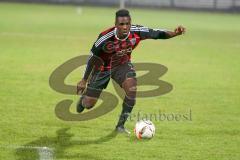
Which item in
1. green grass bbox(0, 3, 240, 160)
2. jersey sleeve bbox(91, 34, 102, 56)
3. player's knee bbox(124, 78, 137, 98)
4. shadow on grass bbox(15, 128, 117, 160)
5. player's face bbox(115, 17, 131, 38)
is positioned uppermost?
player's face bbox(115, 17, 131, 38)

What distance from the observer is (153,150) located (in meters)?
8.78

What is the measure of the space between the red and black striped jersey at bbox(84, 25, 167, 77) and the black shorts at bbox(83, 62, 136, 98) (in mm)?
106

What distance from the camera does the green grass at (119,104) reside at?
8844 millimetres

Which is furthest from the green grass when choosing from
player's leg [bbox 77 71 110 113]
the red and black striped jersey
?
the red and black striped jersey

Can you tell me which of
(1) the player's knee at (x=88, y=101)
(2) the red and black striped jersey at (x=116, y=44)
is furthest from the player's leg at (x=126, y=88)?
(1) the player's knee at (x=88, y=101)

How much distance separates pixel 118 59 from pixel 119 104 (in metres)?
2.60

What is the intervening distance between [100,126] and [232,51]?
43.5 ft

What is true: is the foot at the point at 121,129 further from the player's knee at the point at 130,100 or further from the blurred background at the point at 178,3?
Result: the blurred background at the point at 178,3

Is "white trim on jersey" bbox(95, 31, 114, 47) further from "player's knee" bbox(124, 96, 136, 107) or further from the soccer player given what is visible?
"player's knee" bbox(124, 96, 136, 107)

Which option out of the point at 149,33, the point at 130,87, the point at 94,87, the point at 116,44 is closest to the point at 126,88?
the point at 130,87

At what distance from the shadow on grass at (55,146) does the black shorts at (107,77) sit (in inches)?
→ 36.9

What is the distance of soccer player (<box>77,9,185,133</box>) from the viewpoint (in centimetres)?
970

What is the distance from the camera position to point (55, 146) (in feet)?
28.9

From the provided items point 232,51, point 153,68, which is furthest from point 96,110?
point 232,51
